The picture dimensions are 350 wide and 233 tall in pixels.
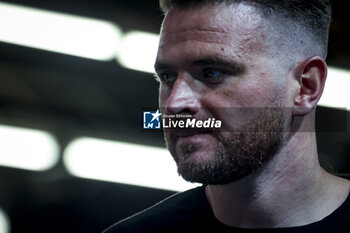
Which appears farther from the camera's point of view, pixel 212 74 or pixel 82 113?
pixel 82 113

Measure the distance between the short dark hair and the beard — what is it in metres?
0.26

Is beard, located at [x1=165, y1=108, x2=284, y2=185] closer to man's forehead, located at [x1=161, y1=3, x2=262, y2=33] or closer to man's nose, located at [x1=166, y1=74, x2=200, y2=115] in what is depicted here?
man's nose, located at [x1=166, y1=74, x2=200, y2=115]

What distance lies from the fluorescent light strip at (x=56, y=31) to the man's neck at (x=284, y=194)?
4.45ft

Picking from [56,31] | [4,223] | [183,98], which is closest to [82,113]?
[56,31]

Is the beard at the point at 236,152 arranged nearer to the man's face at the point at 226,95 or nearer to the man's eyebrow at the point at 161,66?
the man's face at the point at 226,95

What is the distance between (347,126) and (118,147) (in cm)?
130

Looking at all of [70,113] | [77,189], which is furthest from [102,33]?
[77,189]

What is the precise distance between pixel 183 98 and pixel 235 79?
0.45ft

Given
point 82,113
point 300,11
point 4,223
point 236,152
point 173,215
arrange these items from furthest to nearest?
point 82,113
point 4,223
point 173,215
point 300,11
point 236,152

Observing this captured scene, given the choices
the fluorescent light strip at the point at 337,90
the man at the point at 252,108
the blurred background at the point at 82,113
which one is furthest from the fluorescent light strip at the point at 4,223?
the fluorescent light strip at the point at 337,90

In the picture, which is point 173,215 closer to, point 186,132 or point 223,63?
point 186,132

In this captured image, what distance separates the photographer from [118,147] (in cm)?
242

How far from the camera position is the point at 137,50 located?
2416 millimetres

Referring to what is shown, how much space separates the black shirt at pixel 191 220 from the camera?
45.9 inches
